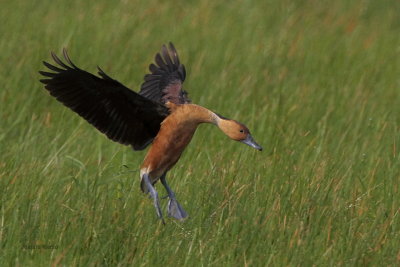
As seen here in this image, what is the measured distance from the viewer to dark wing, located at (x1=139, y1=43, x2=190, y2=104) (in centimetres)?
529

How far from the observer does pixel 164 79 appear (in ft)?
17.9

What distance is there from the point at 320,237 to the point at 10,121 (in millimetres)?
2621

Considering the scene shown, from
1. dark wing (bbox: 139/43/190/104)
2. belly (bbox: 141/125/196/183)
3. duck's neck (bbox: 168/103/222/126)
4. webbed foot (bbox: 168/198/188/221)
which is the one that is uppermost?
dark wing (bbox: 139/43/190/104)

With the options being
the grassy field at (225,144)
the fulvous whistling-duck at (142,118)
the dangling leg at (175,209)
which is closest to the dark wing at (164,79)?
the grassy field at (225,144)

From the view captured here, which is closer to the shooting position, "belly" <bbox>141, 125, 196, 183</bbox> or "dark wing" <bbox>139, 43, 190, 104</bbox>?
"belly" <bbox>141, 125, 196, 183</bbox>

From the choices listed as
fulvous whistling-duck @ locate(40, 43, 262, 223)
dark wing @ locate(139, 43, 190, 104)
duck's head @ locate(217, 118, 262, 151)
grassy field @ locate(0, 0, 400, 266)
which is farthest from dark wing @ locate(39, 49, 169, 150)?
dark wing @ locate(139, 43, 190, 104)

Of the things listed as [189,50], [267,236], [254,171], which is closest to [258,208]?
[267,236]

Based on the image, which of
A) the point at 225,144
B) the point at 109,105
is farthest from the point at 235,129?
the point at 225,144

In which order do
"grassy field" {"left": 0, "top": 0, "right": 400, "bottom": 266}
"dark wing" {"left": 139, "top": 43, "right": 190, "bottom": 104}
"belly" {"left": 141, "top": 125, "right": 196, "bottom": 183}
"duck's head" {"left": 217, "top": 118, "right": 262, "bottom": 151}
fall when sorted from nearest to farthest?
"grassy field" {"left": 0, "top": 0, "right": 400, "bottom": 266}
"duck's head" {"left": 217, "top": 118, "right": 262, "bottom": 151}
"belly" {"left": 141, "top": 125, "right": 196, "bottom": 183}
"dark wing" {"left": 139, "top": 43, "right": 190, "bottom": 104}

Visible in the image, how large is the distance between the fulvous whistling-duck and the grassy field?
0.12 m

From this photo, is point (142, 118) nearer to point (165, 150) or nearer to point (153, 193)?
point (165, 150)

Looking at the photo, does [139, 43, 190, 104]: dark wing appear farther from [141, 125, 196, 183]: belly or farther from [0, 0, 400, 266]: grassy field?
[141, 125, 196, 183]: belly

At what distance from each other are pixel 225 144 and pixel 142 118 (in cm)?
126

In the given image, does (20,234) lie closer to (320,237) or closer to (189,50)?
(320,237)
